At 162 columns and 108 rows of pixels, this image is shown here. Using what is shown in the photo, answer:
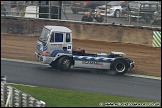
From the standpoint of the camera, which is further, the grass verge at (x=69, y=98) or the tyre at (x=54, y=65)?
the tyre at (x=54, y=65)

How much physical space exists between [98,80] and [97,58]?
214cm

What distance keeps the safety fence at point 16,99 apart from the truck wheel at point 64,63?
9.41 meters

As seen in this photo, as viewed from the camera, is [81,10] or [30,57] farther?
[81,10]

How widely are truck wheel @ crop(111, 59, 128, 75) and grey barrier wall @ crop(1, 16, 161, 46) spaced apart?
10857mm

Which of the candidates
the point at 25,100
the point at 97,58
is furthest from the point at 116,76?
the point at 25,100

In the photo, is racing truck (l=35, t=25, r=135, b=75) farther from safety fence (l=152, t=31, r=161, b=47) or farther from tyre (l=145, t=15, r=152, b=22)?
tyre (l=145, t=15, r=152, b=22)

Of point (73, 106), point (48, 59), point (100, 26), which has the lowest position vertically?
point (73, 106)

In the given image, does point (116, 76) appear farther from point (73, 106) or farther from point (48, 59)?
point (73, 106)

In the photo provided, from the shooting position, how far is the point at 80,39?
39094 mm

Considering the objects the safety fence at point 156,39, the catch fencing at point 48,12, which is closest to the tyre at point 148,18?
the catch fencing at point 48,12

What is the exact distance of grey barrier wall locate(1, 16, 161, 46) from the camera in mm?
36844

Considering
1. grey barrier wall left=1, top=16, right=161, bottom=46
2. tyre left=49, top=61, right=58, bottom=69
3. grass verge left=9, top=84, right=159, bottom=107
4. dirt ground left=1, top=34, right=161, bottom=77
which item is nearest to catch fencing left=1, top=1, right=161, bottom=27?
grey barrier wall left=1, top=16, right=161, bottom=46

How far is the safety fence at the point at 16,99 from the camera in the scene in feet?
51.0

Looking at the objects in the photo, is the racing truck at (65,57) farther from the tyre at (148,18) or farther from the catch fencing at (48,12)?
the catch fencing at (48,12)
